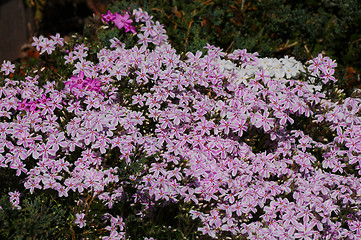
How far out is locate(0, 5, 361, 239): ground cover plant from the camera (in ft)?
11.2

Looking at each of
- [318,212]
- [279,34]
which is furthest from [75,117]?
[279,34]

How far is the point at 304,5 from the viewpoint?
6.30 metres

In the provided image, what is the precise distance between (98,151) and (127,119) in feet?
1.26

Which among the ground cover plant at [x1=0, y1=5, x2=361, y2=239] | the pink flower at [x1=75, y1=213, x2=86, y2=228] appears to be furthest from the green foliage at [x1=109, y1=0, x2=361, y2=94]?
the pink flower at [x1=75, y1=213, x2=86, y2=228]

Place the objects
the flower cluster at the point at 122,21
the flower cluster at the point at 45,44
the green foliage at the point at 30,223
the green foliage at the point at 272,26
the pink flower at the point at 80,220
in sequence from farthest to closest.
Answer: the green foliage at the point at 272,26 → the flower cluster at the point at 122,21 → the flower cluster at the point at 45,44 → the pink flower at the point at 80,220 → the green foliage at the point at 30,223

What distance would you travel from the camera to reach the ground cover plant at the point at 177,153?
3.41m

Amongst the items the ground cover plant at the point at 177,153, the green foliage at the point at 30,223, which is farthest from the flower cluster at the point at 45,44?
the green foliage at the point at 30,223

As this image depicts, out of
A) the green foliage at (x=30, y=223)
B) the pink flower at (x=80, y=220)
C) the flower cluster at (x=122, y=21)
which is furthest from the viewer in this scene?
the flower cluster at (x=122, y=21)

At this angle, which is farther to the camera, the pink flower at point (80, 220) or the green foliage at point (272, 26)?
the green foliage at point (272, 26)

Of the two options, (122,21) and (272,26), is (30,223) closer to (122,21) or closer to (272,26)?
(122,21)

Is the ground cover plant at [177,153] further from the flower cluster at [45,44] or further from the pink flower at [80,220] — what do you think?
the flower cluster at [45,44]

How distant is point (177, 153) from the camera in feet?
11.8

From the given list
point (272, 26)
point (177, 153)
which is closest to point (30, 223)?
point (177, 153)

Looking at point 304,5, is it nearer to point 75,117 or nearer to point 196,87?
point 196,87
